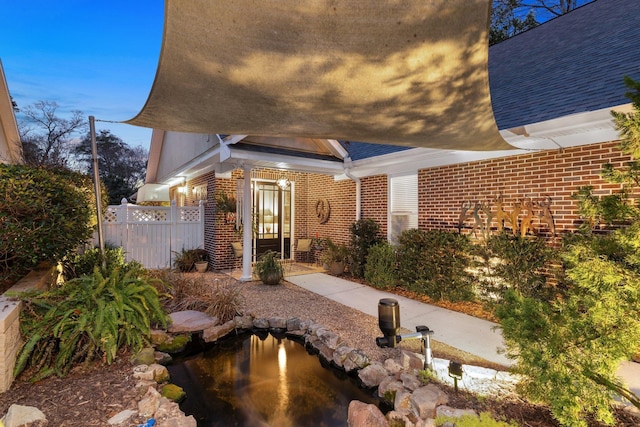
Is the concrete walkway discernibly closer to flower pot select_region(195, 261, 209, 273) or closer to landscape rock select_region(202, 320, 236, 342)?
landscape rock select_region(202, 320, 236, 342)

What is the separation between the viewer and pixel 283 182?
373 inches

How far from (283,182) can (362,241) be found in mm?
3435

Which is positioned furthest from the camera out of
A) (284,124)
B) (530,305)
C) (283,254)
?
(283,254)

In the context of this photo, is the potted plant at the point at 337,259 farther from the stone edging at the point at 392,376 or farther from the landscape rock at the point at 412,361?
the landscape rock at the point at 412,361

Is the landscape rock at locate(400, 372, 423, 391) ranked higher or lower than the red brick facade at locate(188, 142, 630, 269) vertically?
lower

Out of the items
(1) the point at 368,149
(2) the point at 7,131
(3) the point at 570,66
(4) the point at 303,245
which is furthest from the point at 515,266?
(2) the point at 7,131

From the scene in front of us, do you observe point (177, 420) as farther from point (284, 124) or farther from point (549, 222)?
point (549, 222)

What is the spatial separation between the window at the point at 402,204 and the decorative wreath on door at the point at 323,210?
2.48m

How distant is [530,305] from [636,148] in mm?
1347

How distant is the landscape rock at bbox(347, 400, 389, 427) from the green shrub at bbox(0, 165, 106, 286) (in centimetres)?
391

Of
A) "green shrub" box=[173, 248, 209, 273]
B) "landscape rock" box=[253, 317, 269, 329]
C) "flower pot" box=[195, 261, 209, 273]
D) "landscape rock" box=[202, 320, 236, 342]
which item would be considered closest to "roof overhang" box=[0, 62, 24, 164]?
"green shrub" box=[173, 248, 209, 273]

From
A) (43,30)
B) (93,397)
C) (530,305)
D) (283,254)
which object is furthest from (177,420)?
(43,30)

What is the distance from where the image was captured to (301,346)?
14.0 ft

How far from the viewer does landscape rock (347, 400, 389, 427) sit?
7.91 feet
